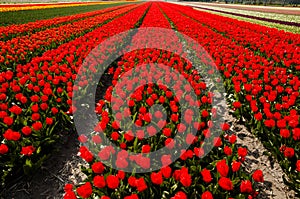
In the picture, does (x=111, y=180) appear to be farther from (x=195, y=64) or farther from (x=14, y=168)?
(x=195, y=64)

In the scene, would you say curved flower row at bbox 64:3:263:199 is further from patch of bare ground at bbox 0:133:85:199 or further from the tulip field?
patch of bare ground at bbox 0:133:85:199

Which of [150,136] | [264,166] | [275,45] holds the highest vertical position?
[275,45]

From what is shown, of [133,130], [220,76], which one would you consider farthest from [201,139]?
[220,76]

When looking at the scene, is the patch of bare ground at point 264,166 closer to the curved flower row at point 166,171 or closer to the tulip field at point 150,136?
the tulip field at point 150,136

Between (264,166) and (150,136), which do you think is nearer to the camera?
(150,136)

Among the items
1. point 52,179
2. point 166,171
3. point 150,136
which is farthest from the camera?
point 52,179

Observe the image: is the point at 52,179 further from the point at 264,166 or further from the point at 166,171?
the point at 264,166

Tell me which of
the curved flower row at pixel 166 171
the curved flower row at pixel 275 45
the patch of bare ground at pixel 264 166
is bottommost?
the patch of bare ground at pixel 264 166

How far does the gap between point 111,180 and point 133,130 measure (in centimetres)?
144

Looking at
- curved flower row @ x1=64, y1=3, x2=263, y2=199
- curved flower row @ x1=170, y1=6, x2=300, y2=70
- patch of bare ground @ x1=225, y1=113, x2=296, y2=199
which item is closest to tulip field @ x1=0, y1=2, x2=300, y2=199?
curved flower row @ x1=64, y1=3, x2=263, y2=199

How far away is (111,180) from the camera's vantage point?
242cm

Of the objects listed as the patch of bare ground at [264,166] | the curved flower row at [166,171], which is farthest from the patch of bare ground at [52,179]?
the patch of bare ground at [264,166]

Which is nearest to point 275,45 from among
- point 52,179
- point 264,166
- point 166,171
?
point 264,166

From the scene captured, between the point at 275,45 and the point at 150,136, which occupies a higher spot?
the point at 275,45
